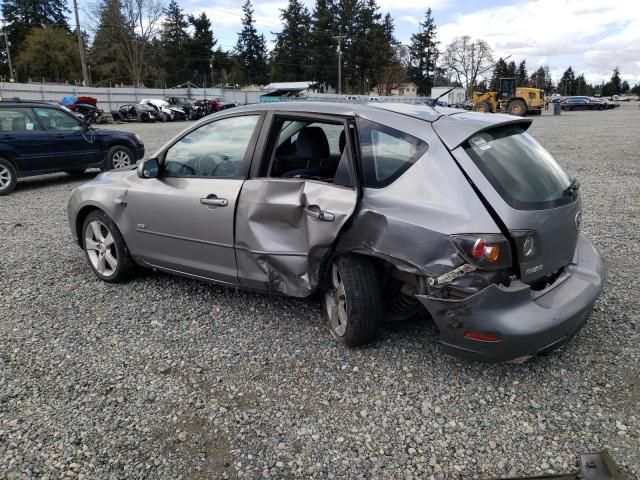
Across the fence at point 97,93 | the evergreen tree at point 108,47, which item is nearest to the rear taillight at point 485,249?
the fence at point 97,93

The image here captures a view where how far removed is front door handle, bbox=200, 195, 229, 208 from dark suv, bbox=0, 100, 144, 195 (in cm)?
742

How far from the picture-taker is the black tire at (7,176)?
937cm

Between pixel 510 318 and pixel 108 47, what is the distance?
65.6 m

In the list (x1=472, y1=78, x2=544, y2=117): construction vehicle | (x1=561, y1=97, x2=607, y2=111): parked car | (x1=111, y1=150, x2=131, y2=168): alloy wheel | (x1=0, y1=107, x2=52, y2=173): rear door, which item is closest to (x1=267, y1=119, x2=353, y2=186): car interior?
(x1=0, y1=107, x2=52, y2=173): rear door

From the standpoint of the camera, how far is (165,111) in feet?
111

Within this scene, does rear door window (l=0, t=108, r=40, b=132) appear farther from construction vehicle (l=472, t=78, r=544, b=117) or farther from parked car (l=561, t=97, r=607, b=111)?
parked car (l=561, t=97, r=607, b=111)

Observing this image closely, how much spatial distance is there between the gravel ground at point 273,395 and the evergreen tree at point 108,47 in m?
60.3

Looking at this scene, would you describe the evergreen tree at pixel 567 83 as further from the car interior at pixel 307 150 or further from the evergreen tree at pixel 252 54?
the car interior at pixel 307 150

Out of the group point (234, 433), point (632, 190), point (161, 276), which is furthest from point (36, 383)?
point (632, 190)

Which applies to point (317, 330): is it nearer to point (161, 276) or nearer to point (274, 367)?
point (274, 367)

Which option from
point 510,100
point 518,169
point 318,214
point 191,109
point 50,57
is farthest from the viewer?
point 50,57

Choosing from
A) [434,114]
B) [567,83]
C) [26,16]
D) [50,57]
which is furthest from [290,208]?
[567,83]

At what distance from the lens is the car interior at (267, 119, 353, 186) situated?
3.67 m

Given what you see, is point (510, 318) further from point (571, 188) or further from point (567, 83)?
point (567, 83)
